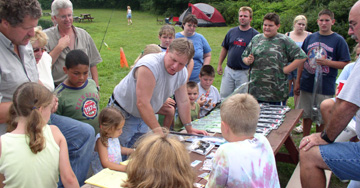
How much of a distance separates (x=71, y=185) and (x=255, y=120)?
4.22ft

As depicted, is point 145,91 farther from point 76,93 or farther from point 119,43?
point 119,43

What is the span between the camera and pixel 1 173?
1935 mm

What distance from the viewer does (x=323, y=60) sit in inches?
176

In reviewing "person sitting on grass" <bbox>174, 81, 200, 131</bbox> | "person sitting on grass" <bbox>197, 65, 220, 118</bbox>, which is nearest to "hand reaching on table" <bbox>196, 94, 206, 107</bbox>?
"person sitting on grass" <bbox>197, 65, 220, 118</bbox>

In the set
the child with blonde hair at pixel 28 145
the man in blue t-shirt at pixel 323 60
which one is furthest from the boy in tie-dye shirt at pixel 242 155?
the man in blue t-shirt at pixel 323 60

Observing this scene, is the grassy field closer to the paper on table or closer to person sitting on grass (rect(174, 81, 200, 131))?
person sitting on grass (rect(174, 81, 200, 131))

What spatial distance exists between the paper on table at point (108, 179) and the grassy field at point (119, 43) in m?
2.33

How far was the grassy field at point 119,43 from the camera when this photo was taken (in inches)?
243

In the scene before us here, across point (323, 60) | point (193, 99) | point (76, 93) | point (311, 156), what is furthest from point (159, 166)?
point (323, 60)

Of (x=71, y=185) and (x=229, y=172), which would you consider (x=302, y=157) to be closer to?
(x=229, y=172)

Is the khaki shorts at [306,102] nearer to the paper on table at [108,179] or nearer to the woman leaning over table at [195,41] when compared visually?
the woman leaning over table at [195,41]

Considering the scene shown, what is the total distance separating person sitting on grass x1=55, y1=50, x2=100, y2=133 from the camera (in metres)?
2.90

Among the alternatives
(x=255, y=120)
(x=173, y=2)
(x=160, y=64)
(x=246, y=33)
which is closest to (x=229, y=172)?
(x=255, y=120)

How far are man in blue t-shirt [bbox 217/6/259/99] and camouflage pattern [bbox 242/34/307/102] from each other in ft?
2.04
